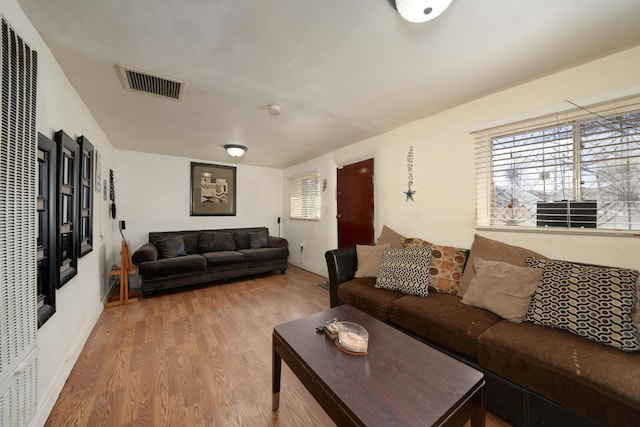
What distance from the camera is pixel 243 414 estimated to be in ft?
4.54

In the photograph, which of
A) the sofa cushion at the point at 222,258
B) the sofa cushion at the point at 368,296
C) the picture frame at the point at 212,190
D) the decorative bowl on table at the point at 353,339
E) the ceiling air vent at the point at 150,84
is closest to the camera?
the decorative bowl on table at the point at 353,339

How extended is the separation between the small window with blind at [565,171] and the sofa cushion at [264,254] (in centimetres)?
323

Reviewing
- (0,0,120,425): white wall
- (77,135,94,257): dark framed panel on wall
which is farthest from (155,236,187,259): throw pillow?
(77,135,94,257): dark framed panel on wall

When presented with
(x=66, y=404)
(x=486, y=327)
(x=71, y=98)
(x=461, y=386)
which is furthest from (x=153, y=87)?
(x=486, y=327)

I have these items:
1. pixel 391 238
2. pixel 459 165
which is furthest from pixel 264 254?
pixel 459 165

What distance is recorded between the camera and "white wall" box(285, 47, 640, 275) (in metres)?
1.62

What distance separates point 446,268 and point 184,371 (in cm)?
234

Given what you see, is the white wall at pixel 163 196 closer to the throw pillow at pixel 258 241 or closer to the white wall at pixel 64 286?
the throw pillow at pixel 258 241

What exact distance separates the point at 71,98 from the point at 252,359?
2.62 metres

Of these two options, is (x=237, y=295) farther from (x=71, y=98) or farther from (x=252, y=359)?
(x=71, y=98)

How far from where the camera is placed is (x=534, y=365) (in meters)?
1.20

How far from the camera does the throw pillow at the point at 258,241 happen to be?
4.55 m

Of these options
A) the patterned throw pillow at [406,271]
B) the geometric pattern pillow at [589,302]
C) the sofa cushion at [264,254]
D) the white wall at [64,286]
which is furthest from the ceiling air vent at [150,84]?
the geometric pattern pillow at [589,302]

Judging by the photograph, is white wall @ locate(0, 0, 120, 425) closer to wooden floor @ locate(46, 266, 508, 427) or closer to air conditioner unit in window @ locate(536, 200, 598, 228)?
wooden floor @ locate(46, 266, 508, 427)
